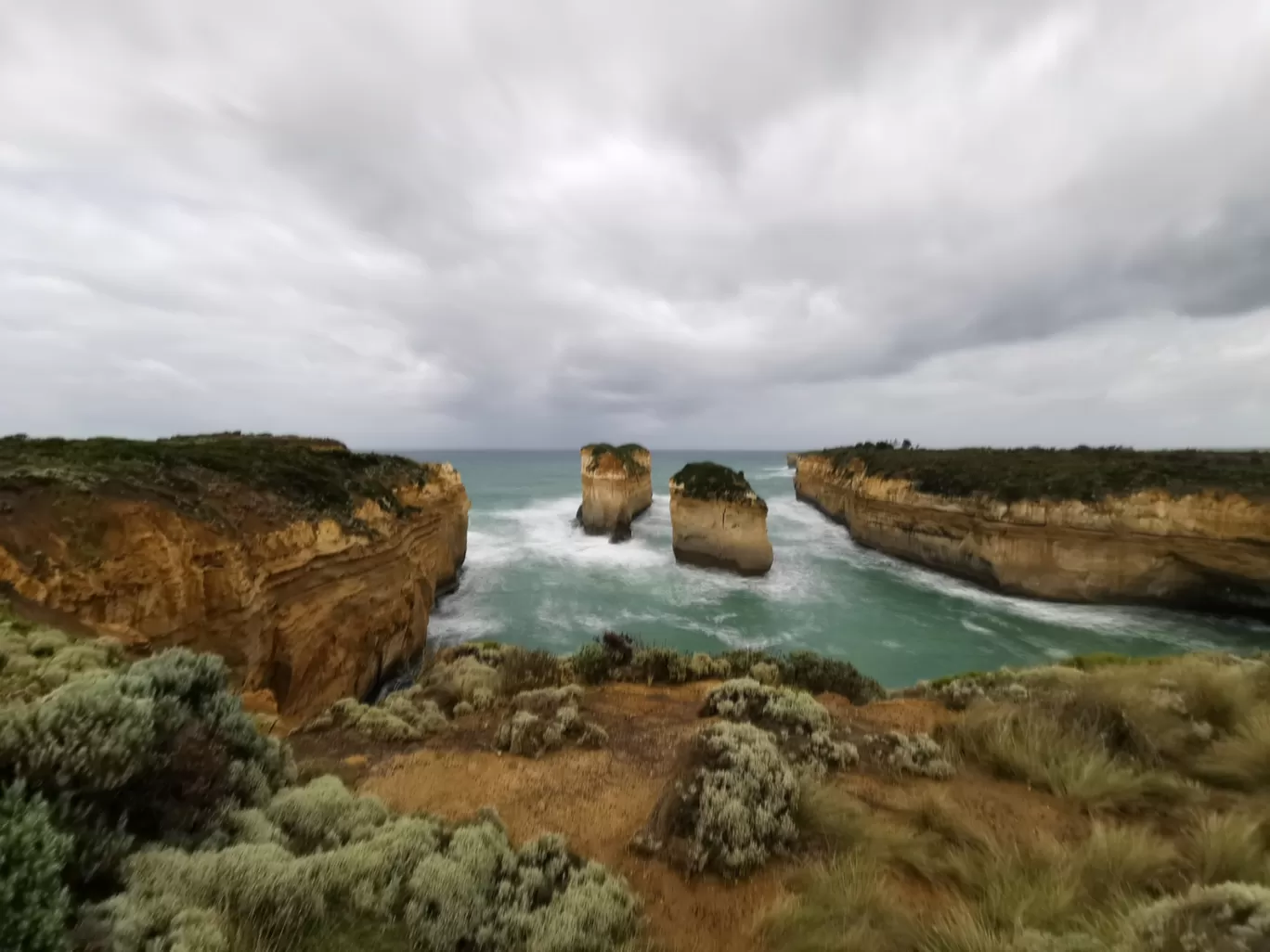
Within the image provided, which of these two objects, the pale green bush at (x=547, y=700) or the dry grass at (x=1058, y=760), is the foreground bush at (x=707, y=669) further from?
the dry grass at (x=1058, y=760)

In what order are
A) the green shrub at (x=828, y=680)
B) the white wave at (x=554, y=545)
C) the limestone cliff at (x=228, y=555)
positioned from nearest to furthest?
the limestone cliff at (x=228, y=555) → the green shrub at (x=828, y=680) → the white wave at (x=554, y=545)

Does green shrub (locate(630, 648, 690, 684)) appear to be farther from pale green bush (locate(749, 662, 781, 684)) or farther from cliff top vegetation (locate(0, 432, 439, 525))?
cliff top vegetation (locate(0, 432, 439, 525))

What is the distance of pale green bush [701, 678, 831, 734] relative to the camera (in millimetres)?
5855

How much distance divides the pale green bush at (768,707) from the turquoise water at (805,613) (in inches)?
326

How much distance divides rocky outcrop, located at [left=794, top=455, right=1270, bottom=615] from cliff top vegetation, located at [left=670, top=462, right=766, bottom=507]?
30.6 ft

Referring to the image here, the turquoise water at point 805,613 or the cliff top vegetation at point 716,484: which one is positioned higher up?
the cliff top vegetation at point 716,484

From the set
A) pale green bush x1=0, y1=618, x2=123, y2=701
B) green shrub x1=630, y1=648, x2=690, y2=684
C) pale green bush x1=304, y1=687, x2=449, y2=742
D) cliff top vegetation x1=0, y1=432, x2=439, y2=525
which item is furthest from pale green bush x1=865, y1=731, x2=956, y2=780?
cliff top vegetation x1=0, y1=432, x2=439, y2=525

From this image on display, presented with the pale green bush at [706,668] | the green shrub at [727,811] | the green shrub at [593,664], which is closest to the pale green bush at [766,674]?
the pale green bush at [706,668]

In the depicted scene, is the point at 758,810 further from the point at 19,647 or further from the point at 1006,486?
the point at 1006,486

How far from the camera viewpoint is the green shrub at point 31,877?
180cm

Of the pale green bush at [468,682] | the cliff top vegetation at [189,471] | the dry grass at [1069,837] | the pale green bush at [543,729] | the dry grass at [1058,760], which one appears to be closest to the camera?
the dry grass at [1069,837]

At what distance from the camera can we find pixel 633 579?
23484mm

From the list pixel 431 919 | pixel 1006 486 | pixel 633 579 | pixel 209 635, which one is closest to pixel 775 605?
pixel 633 579

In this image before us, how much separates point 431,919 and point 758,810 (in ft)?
8.04
